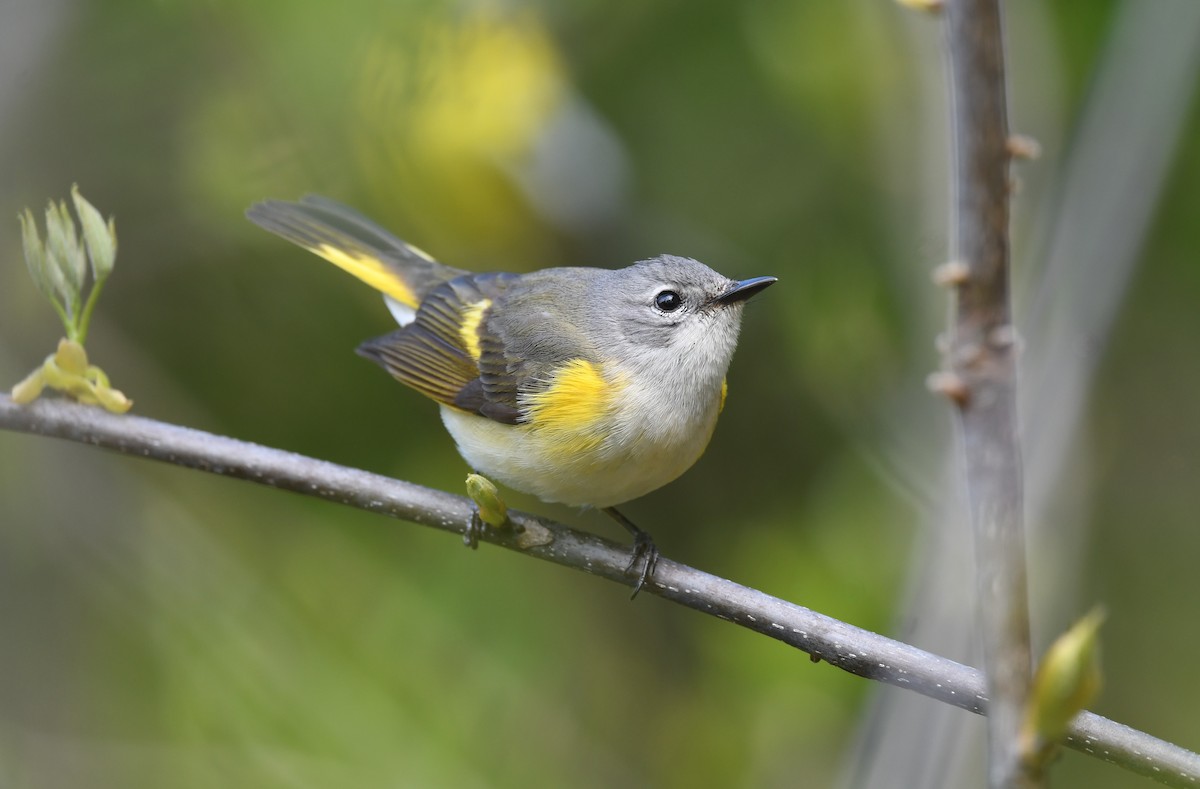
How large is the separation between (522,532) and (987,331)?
1599 mm

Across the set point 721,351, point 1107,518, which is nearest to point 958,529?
point 721,351

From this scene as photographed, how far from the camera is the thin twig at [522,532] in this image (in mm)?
1958

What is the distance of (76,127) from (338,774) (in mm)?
2534

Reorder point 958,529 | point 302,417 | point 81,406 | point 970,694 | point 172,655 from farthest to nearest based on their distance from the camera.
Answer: point 302,417 < point 172,655 < point 81,406 < point 958,529 < point 970,694

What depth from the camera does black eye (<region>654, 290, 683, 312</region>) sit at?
9.82 feet

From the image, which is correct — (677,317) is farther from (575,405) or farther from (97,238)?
(97,238)

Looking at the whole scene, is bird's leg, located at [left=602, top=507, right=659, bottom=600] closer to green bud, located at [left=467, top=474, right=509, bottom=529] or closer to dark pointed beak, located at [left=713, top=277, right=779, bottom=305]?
green bud, located at [left=467, top=474, right=509, bottom=529]

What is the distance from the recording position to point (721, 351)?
2.89 m

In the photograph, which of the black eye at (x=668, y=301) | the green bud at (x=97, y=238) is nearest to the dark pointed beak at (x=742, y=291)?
the black eye at (x=668, y=301)

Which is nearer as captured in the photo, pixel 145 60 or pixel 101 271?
pixel 101 271

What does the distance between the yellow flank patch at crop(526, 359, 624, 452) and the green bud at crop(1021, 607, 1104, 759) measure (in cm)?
181

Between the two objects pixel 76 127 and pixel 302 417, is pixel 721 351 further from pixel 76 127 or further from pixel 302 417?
pixel 76 127

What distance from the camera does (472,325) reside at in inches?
136

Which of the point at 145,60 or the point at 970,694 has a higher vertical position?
the point at 145,60
